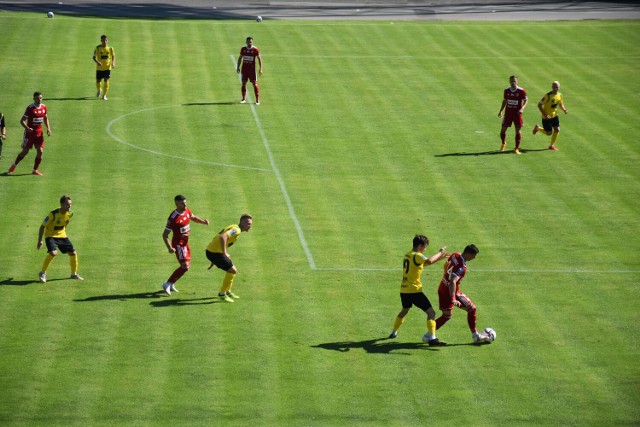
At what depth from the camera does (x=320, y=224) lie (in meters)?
28.1

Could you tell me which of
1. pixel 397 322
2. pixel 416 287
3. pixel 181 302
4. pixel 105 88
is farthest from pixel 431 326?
pixel 105 88

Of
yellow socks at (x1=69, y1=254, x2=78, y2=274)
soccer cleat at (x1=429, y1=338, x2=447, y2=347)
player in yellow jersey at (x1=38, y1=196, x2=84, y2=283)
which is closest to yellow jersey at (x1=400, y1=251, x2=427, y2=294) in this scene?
soccer cleat at (x1=429, y1=338, x2=447, y2=347)

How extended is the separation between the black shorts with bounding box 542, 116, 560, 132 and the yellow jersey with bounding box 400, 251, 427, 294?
54.8 feet

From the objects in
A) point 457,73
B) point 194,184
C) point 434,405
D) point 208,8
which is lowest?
point 434,405

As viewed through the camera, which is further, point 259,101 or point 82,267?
point 259,101

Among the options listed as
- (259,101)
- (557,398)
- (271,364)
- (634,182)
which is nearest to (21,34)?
(259,101)

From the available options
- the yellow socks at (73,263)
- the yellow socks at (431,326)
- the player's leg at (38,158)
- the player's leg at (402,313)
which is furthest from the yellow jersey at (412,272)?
the player's leg at (38,158)

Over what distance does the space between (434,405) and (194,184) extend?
14733 mm

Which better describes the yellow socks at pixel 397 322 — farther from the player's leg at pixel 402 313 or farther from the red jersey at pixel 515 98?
the red jersey at pixel 515 98

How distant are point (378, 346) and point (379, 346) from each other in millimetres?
20

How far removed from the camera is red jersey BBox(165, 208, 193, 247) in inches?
880

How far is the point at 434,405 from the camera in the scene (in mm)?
18062

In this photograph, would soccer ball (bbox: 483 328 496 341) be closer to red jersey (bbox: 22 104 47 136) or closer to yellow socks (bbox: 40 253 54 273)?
yellow socks (bbox: 40 253 54 273)

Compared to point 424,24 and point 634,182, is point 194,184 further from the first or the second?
point 424,24
